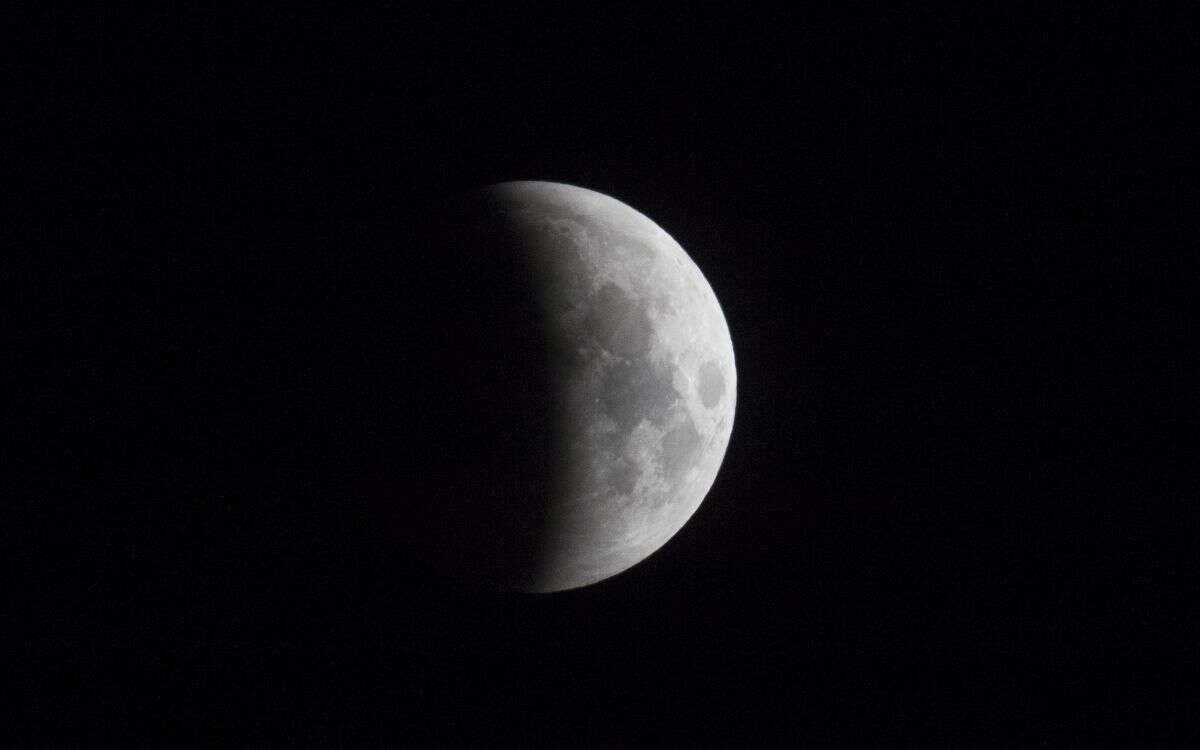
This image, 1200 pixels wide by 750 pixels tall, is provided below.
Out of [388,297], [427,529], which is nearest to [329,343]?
[388,297]

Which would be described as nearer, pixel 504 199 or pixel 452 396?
pixel 452 396

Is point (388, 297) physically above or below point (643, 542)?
Result: above

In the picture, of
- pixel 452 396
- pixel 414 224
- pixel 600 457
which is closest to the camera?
pixel 452 396

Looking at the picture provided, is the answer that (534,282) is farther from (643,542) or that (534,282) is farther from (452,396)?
(643,542)

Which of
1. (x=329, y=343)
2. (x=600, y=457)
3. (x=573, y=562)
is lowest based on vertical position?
(x=573, y=562)
